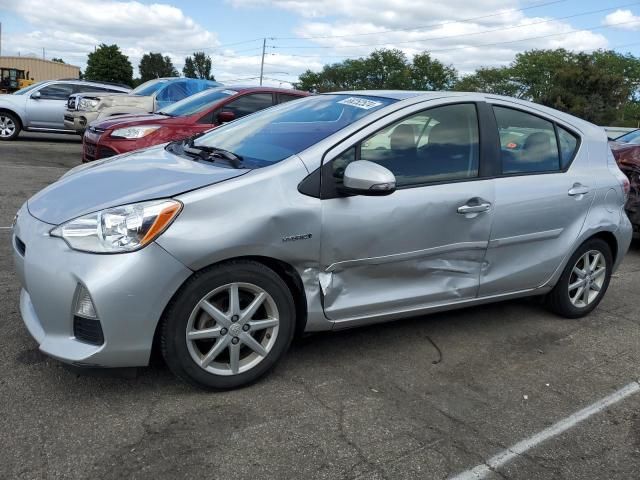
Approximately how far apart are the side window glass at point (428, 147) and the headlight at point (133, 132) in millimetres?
5094

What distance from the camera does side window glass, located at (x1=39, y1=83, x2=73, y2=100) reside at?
556 inches

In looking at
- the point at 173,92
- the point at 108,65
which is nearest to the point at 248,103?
the point at 173,92

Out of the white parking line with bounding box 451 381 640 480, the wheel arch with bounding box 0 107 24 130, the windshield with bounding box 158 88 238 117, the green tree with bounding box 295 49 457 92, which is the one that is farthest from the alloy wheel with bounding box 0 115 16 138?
the green tree with bounding box 295 49 457 92

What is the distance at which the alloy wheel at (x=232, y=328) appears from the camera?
2.84m

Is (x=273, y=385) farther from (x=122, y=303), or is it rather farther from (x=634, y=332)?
(x=634, y=332)

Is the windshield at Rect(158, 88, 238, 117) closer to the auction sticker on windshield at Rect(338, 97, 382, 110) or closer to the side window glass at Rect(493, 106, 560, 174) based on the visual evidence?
the auction sticker on windshield at Rect(338, 97, 382, 110)

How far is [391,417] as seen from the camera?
9.45ft

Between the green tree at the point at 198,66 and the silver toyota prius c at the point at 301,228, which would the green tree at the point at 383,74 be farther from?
the silver toyota prius c at the point at 301,228

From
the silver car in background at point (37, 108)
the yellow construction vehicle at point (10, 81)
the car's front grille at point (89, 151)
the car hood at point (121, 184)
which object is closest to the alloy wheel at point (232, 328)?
the car hood at point (121, 184)

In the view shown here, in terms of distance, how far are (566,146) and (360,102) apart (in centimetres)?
161

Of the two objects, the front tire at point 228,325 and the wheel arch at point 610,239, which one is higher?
the wheel arch at point 610,239

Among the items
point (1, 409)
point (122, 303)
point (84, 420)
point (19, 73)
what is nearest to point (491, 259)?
point (122, 303)

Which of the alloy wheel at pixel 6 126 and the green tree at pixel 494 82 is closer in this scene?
the alloy wheel at pixel 6 126

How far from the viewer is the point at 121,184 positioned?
3000mm
